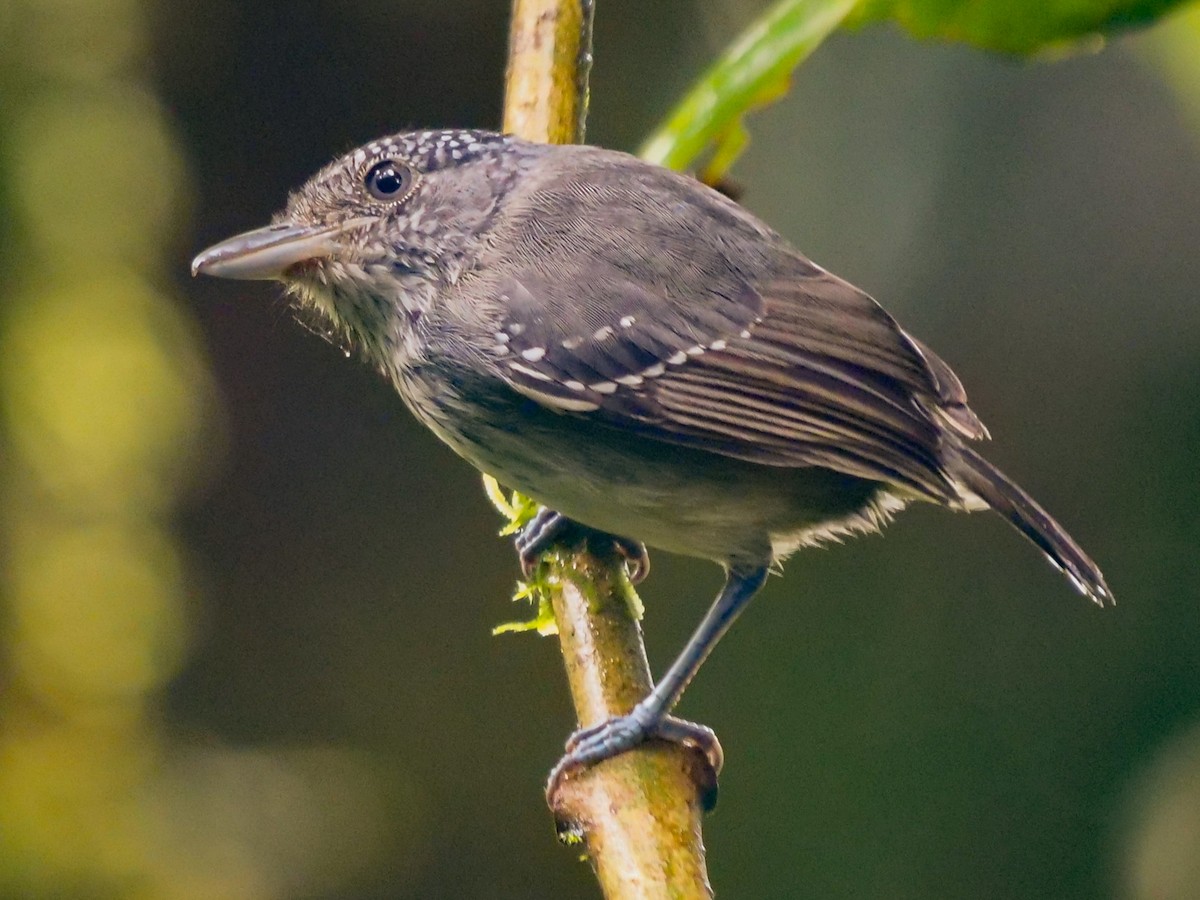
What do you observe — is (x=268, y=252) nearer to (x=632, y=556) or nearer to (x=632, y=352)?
A: (x=632, y=352)

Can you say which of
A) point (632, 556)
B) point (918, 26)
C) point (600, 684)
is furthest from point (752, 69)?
point (632, 556)

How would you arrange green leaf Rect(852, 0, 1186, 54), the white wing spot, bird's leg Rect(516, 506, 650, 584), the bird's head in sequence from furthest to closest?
bird's leg Rect(516, 506, 650, 584)
the bird's head
the white wing spot
green leaf Rect(852, 0, 1186, 54)

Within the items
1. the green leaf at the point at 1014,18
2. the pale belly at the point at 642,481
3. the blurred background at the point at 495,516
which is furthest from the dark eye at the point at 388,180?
the blurred background at the point at 495,516

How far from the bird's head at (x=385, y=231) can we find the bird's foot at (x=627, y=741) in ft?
2.81

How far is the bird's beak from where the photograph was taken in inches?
92.5

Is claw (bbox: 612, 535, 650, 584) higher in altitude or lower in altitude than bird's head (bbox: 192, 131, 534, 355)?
lower

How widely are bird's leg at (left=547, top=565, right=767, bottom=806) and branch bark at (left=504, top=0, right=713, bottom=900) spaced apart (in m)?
0.03

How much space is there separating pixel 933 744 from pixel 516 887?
6.53 feet

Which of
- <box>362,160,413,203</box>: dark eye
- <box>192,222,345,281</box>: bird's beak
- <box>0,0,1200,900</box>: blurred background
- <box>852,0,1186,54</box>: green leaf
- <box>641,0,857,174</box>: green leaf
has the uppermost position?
<box>852,0,1186,54</box>: green leaf

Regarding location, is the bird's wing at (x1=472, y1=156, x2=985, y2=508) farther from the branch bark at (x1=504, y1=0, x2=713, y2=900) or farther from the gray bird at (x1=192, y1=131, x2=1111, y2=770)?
the branch bark at (x1=504, y1=0, x2=713, y2=900)

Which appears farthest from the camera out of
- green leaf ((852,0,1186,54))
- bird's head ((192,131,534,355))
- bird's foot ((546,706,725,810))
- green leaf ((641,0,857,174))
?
bird's head ((192,131,534,355))

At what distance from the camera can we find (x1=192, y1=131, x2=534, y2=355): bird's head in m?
2.46

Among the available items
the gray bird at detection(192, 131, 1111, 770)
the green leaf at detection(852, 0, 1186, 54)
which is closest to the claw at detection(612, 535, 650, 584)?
the gray bird at detection(192, 131, 1111, 770)

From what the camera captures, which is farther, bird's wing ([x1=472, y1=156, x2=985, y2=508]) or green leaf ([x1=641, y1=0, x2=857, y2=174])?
bird's wing ([x1=472, y1=156, x2=985, y2=508])
